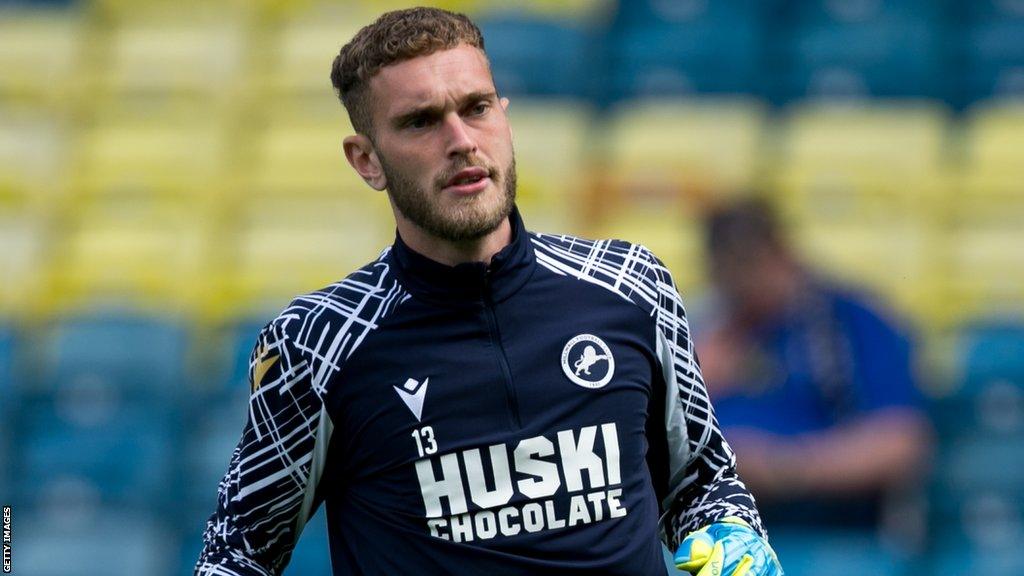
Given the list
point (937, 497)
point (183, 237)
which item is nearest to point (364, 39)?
point (937, 497)

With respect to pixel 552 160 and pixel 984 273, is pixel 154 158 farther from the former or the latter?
pixel 984 273

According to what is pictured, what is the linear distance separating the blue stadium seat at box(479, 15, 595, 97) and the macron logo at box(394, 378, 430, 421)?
458 centimetres

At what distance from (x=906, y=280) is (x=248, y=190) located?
281cm

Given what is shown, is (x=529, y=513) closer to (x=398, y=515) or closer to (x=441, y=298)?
(x=398, y=515)

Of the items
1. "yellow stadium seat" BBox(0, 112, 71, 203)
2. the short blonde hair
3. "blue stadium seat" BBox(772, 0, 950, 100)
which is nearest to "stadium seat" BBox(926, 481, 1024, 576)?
"blue stadium seat" BBox(772, 0, 950, 100)

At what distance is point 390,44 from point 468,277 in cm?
39

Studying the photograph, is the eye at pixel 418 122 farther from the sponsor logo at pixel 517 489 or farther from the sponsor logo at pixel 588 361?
the sponsor logo at pixel 517 489

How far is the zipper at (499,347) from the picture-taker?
2549mm

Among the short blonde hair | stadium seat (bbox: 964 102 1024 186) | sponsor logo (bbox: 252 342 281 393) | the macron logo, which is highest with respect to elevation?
stadium seat (bbox: 964 102 1024 186)

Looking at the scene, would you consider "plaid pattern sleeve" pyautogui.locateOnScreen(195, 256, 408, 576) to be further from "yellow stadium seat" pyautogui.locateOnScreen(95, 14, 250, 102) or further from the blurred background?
"yellow stadium seat" pyautogui.locateOnScreen(95, 14, 250, 102)

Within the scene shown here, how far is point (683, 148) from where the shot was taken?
263 inches

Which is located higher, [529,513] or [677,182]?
[677,182]

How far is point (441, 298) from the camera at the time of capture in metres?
2.60

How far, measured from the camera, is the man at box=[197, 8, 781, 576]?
99.3 inches
